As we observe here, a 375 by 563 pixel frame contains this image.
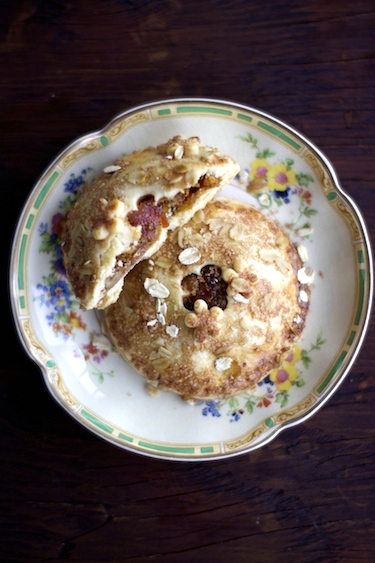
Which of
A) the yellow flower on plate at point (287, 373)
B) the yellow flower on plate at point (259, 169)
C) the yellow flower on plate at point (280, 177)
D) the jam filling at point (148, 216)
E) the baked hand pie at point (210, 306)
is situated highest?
the yellow flower on plate at point (259, 169)

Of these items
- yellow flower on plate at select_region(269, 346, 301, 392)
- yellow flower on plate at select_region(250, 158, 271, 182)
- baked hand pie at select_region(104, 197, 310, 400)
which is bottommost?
yellow flower on plate at select_region(269, 346, 301, 392)

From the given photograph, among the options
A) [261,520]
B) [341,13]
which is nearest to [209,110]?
[341,13]

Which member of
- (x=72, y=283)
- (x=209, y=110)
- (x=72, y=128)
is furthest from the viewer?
(x=72, y=128)

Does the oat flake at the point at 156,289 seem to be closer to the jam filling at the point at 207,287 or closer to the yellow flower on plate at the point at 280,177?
the jam filling at the point at 207,287

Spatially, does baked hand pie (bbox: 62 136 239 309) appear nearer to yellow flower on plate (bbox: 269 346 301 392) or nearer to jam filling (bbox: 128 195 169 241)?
jam filling (bbox: 128 195 169 241)

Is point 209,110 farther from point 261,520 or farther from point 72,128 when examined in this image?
point 261,520

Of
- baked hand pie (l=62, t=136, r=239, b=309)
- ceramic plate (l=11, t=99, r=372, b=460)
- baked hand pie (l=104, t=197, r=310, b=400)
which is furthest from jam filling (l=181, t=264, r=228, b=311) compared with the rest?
ceramic plate (l=11, t=99, r=372, b=460)

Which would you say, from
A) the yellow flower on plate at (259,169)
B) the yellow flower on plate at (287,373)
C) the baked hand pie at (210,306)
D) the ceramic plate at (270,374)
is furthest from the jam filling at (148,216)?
the yellow flower on plate at (287,373)
